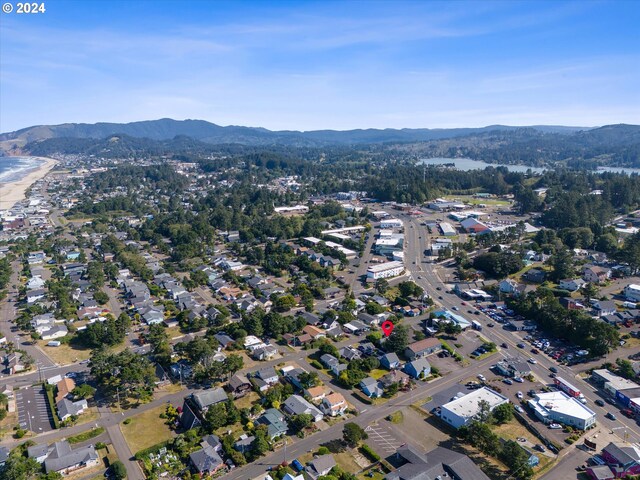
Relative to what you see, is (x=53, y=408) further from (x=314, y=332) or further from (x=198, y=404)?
(x=314, y=332)

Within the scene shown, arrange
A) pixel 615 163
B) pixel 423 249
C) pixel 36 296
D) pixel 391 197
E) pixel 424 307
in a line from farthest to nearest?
pixel 615 163
pixel 391 197
pixel 423 249
pixel 36 296
pixel 424 307

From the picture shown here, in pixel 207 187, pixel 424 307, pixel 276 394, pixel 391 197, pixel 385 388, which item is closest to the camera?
pixel 276 394

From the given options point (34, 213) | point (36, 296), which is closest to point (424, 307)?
point (36, 296)

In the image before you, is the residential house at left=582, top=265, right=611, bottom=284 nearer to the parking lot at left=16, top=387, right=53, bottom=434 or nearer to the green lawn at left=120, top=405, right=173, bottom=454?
the green lawn at left=120, top=405, right=173, bottom=454

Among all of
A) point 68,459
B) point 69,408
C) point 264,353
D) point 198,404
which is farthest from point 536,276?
point 68,459

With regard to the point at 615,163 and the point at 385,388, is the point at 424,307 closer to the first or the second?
the point at 385,388

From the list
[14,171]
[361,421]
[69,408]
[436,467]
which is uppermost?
[14,171]
